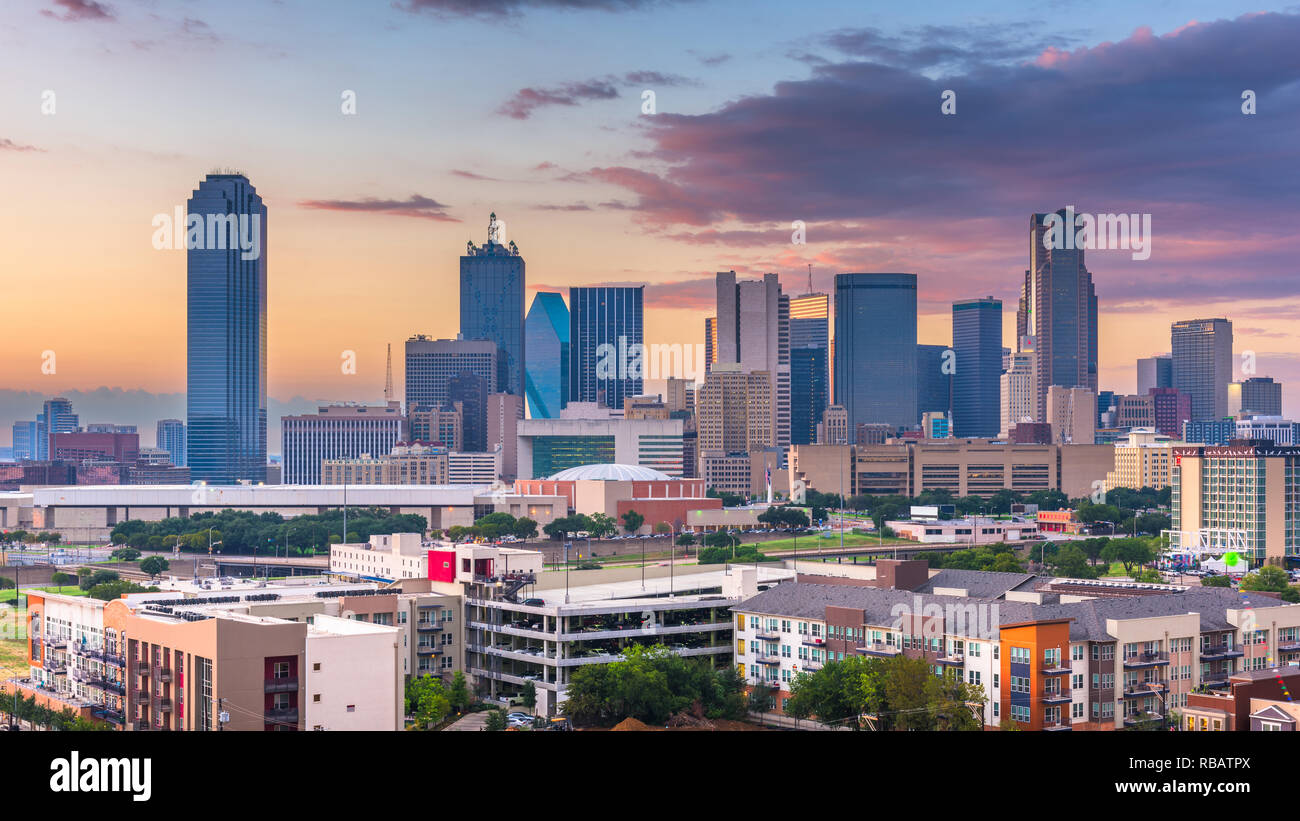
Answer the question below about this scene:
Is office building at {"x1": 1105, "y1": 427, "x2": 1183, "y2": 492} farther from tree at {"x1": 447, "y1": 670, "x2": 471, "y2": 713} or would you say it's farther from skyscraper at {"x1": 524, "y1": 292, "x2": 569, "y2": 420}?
skyscraper at {"x1": 524, "y1": 292, "x2": 569, "y2": 420}

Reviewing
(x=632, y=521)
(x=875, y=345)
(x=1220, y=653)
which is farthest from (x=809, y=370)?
(x=1220, y=653)

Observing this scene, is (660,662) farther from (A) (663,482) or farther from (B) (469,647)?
(A) (663,482)

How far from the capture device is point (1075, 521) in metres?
72.4

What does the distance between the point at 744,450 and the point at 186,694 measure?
98.8 metres

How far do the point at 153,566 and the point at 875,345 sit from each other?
405 ft

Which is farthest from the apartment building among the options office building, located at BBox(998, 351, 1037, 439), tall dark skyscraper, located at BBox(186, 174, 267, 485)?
office building, located at BBox(998, 351, 1037, 439)

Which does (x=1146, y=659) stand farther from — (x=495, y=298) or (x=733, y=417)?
(x=495, y=298)

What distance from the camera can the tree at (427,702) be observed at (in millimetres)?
22922

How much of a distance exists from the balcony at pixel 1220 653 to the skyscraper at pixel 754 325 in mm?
116460

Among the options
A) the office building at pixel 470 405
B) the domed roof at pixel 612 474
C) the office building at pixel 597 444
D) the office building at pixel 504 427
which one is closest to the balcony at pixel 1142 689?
the domed roof at pixel 612 474

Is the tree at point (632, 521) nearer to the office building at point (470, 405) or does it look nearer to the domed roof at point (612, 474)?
the domed roof at point (612, 474)

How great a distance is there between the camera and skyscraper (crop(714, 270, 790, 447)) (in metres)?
143

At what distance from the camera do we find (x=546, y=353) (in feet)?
632
